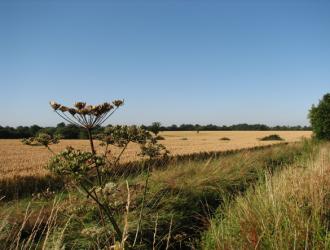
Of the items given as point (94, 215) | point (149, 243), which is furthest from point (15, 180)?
point (149, 243)

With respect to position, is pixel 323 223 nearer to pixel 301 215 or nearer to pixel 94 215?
pixel 301 215

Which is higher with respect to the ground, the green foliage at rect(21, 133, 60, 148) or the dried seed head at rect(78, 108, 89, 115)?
the dried seed head at rect(78, 108, 89, 115)

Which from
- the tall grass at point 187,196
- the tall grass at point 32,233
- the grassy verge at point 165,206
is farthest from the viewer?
the tall grass at point 187,196

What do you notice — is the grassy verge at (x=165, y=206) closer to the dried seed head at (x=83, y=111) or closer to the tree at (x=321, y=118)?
the dried seed head at (x=83, y=111)

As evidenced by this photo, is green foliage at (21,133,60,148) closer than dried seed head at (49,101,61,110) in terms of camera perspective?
No

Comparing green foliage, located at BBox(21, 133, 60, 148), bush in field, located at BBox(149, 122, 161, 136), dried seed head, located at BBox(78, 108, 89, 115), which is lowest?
green foliage, located at BBox(21, 133, 60, 148)

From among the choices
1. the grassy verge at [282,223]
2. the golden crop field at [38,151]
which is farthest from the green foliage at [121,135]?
the grassy verge at [282,223]

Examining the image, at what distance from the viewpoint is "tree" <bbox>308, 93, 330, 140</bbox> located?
84.9 ft

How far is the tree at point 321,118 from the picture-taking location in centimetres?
2589

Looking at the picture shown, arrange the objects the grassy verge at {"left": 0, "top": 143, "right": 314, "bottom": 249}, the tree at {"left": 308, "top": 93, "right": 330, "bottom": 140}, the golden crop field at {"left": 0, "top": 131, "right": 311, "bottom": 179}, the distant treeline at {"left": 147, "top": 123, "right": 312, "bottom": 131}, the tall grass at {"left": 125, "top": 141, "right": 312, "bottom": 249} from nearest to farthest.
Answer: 1. the grassy verge at {"left": 0, "top": 143, "right": 314, "bottom": 249}
2. the tall grass at {"left": 125, "top": 141, "right": 312, "bottom": 249}
3. the golden crop field at {"left": 0, "top": 131, "right": 311, "bottom": 179}
4. the tree at {"left": 308, "top": 93, "right": 330, "bottom": 140}
5. the distant treeline at {"left": 147, "top": 123, "right": 312, "bottom": 131}

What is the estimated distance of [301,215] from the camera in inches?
175

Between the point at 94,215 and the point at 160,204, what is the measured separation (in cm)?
152

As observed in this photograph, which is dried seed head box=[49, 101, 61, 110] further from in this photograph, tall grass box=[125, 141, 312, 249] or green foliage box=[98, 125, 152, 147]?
tall grass box=[125, 141, 312, 249]

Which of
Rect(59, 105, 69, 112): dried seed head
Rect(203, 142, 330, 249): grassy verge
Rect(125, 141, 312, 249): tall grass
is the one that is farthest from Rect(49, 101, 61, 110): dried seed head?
Rect(125, 141, 312, 249): tall grass
